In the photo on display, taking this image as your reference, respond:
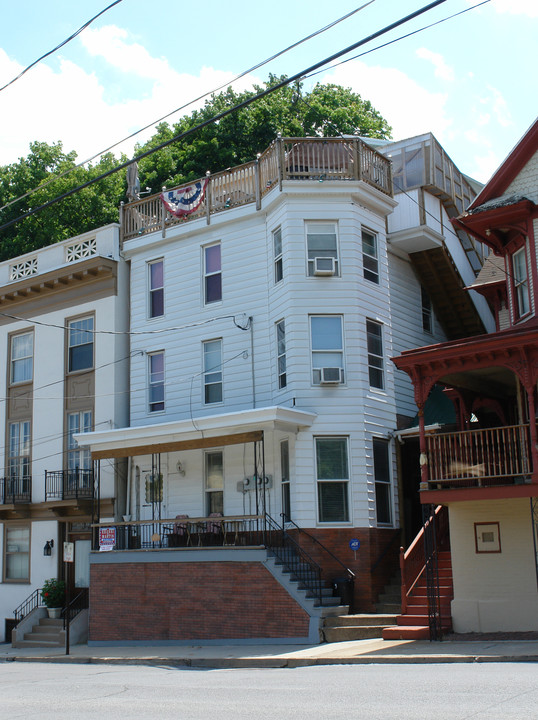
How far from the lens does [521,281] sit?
68.3 feet

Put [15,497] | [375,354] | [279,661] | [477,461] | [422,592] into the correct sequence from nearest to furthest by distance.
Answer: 1. [279,661]
2. [477,461]
3. [422,592]
4. [375,354]
5. [15,497]

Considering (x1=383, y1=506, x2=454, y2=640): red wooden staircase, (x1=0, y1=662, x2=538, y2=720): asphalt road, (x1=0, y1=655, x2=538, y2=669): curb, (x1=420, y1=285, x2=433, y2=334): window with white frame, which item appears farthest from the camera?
(x1=420, y1=285, x2=433, y2=334): window with white frame

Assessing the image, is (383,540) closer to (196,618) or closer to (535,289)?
(196,618)

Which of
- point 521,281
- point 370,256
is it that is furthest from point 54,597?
point 521,281

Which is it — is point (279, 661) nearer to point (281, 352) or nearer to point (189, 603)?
point (189, 603)

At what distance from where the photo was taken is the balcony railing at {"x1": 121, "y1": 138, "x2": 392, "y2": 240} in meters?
23.7

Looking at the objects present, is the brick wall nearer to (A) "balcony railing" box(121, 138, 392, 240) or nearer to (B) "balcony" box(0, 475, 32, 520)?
(B) "balcony" box(0, 475, 32, 520)

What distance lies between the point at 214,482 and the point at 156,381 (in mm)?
3976

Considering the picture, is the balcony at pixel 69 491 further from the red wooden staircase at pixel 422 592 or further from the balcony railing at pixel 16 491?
the red wooden staircase at pixel 422 592

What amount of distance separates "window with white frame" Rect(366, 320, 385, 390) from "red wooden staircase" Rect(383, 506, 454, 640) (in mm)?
4787

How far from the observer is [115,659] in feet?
63.1

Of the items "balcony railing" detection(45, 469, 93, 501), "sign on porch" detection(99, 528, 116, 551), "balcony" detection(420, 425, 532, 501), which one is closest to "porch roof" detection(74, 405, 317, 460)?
"balcony railing" detection(45, 469, 93, 501)

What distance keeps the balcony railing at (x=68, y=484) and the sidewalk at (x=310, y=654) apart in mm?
5711

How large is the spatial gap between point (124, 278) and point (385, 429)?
32.6 ft
